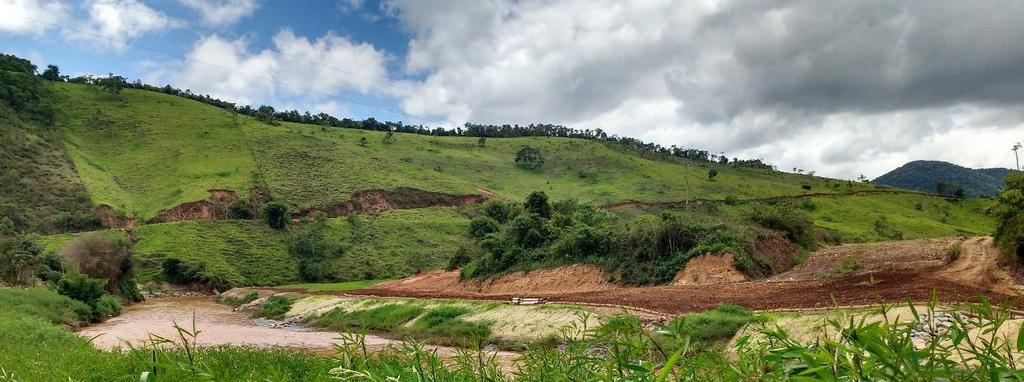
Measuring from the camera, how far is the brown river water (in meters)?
24.0

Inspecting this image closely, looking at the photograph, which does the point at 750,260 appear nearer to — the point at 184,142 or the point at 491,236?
the point at 491,236

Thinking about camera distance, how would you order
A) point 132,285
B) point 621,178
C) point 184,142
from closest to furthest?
point 132,285, point 184,142, point 621,178

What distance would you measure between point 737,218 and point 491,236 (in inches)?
707

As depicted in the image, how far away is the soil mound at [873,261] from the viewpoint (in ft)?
92.0

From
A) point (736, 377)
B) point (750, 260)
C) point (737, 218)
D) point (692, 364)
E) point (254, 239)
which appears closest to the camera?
point (736, 377)

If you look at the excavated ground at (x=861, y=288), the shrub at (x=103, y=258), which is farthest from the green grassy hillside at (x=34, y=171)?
the excavated ground at (x=861, y=288)

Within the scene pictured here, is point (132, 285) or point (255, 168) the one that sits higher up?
point (255, 168)

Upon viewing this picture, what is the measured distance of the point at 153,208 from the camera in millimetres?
75375

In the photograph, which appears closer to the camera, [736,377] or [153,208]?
[736,377]

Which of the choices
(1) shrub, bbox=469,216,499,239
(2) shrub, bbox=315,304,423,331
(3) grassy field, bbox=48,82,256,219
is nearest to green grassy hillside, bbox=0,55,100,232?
(3) grassy field, bbox=48,82,256,219

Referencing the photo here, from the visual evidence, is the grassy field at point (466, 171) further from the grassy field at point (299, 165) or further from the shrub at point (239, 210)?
the shrub at point (239, 210)

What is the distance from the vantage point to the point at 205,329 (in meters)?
32.2

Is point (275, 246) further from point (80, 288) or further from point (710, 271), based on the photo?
point (710, 271)

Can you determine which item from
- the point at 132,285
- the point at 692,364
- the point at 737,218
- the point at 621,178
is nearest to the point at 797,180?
the point at 621,178
